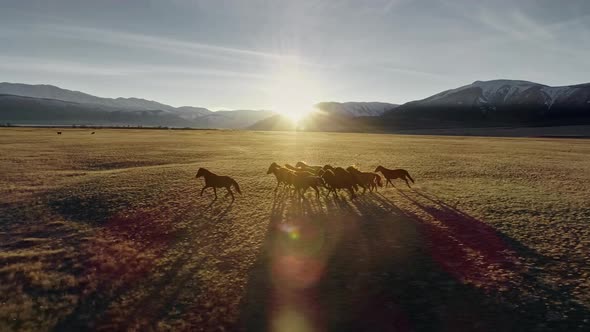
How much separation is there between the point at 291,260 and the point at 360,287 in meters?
2.24

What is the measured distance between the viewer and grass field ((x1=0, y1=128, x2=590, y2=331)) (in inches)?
263

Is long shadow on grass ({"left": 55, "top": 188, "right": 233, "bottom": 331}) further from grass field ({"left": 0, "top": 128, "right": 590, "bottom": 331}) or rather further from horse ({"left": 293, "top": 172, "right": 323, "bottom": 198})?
horse ({"left": 293, "top": 172, "right": 323, "bottom": 198})

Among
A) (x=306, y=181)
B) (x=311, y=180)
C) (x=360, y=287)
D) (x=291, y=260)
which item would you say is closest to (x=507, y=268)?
(x=360, y=287)

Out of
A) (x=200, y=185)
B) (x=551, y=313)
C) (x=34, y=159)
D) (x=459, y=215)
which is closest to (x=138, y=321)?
(x=551, y=313)

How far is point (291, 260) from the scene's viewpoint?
371 inches

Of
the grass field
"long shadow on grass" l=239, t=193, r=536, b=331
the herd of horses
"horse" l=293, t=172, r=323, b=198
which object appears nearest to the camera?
"long shadow on grass" l=239, t=193, r=536, b=331

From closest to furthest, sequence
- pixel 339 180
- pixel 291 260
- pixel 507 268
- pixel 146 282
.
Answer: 1. pixel 146 282
2. pixel 507 268
3. pixel 291 260
4. pixel 339 180

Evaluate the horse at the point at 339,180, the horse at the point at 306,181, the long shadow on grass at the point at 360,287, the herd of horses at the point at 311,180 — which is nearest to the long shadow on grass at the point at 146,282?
the long shadow on grass at the point at 360,287

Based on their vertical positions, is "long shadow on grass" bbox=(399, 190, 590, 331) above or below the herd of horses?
below

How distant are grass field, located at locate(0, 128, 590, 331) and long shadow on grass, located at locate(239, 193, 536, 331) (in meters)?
0.04

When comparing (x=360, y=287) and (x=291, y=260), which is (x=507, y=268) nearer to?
(x=360, y=287)

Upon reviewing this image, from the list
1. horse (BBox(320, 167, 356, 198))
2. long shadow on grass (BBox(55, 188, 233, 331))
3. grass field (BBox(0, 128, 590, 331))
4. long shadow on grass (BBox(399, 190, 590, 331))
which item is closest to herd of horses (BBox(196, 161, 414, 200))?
horse (BBox(320, 167, 356, 198))

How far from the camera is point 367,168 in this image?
27266 mm

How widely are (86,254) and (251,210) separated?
6.38 metres
